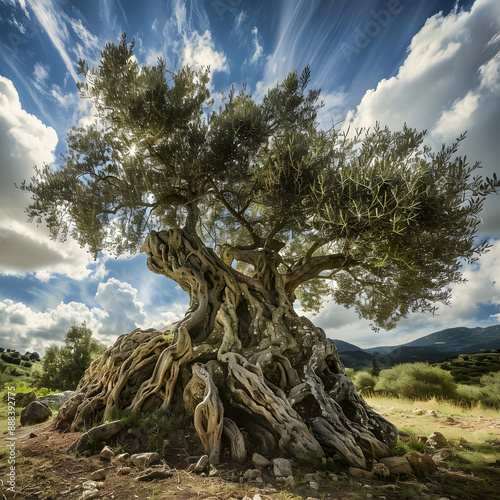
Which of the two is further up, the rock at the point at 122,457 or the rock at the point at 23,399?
the rock at the point at 23,399

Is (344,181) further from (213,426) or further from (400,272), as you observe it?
(213,426)

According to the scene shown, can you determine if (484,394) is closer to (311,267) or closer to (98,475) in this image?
(311,267)

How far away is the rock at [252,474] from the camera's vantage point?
198 inches

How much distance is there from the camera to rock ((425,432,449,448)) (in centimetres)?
779

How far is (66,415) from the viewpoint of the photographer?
8680mm

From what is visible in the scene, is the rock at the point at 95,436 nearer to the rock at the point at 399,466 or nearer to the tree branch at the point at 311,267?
the rock at the point at 399,466

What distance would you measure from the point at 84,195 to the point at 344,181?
8.58 meters

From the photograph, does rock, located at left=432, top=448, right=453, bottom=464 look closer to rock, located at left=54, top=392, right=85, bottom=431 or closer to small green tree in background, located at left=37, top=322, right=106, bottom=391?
rock, located at left=54, top=392, right=85, bottom=431

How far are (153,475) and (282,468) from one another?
7.48 feet

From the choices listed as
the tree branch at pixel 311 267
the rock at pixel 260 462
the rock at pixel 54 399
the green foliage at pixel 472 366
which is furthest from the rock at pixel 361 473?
the green foliage at pixel 472 366

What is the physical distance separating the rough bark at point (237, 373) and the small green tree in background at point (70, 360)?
10999 millimetres

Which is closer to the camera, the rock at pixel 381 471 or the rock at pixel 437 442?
the rock at pixel 381 471

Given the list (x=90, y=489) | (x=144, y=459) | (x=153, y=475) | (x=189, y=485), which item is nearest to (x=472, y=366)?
(x=189, y=485)

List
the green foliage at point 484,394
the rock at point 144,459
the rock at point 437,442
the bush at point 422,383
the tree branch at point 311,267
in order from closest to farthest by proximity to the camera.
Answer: the rock at point 144,459, the rock at point 437,442, the tree branch at point 311,267, the green foliage at point 484,394, the bush at point 422,383
